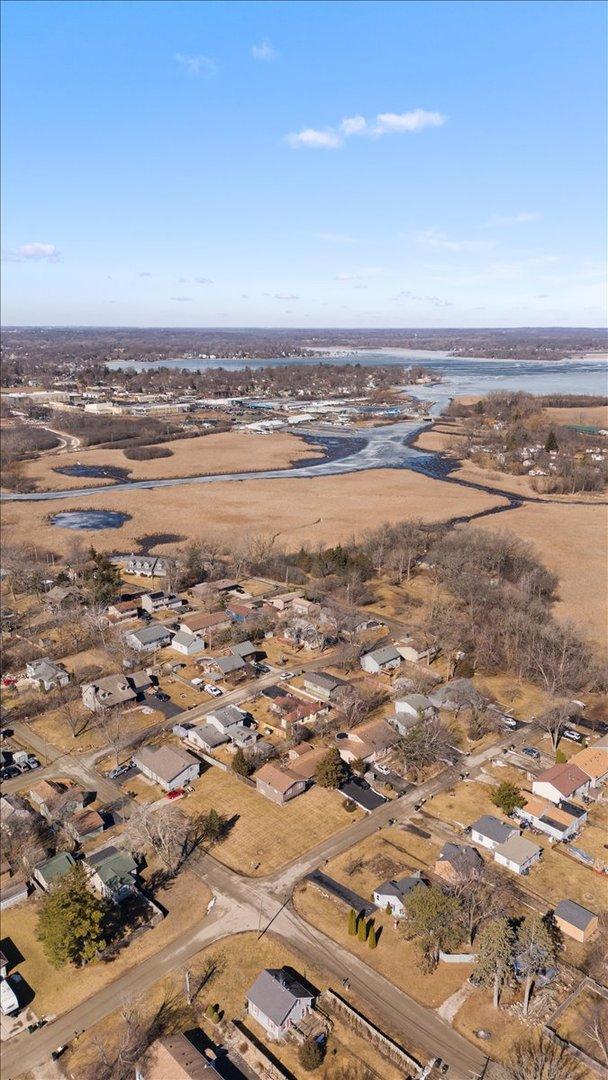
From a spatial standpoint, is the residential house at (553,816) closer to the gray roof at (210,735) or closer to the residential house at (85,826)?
the gray roof at (210,735)

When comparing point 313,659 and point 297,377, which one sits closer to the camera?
point 313,659

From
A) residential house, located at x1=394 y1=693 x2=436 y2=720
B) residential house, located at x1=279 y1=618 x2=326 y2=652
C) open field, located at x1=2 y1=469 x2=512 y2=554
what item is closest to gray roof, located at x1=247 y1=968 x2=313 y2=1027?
residential house, located at x1=394 y1=693 x2=436 y2=720

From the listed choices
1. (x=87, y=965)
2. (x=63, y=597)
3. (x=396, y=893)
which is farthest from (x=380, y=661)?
(x=63, y=597)

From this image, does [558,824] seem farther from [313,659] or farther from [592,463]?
[592,463]

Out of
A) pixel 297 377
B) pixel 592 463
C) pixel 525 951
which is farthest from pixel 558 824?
pixel 297 377

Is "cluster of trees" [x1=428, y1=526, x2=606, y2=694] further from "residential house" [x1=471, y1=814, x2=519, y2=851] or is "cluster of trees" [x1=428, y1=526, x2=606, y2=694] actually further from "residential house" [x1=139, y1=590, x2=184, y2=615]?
"residential house" [x1=139, y1=590, x2=184, y2=615]

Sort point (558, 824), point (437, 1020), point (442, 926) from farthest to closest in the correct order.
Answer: point (558, 824)
point (442, 926)
point (437, 1020)

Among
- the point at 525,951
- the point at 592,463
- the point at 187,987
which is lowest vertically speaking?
the point at 187,987
